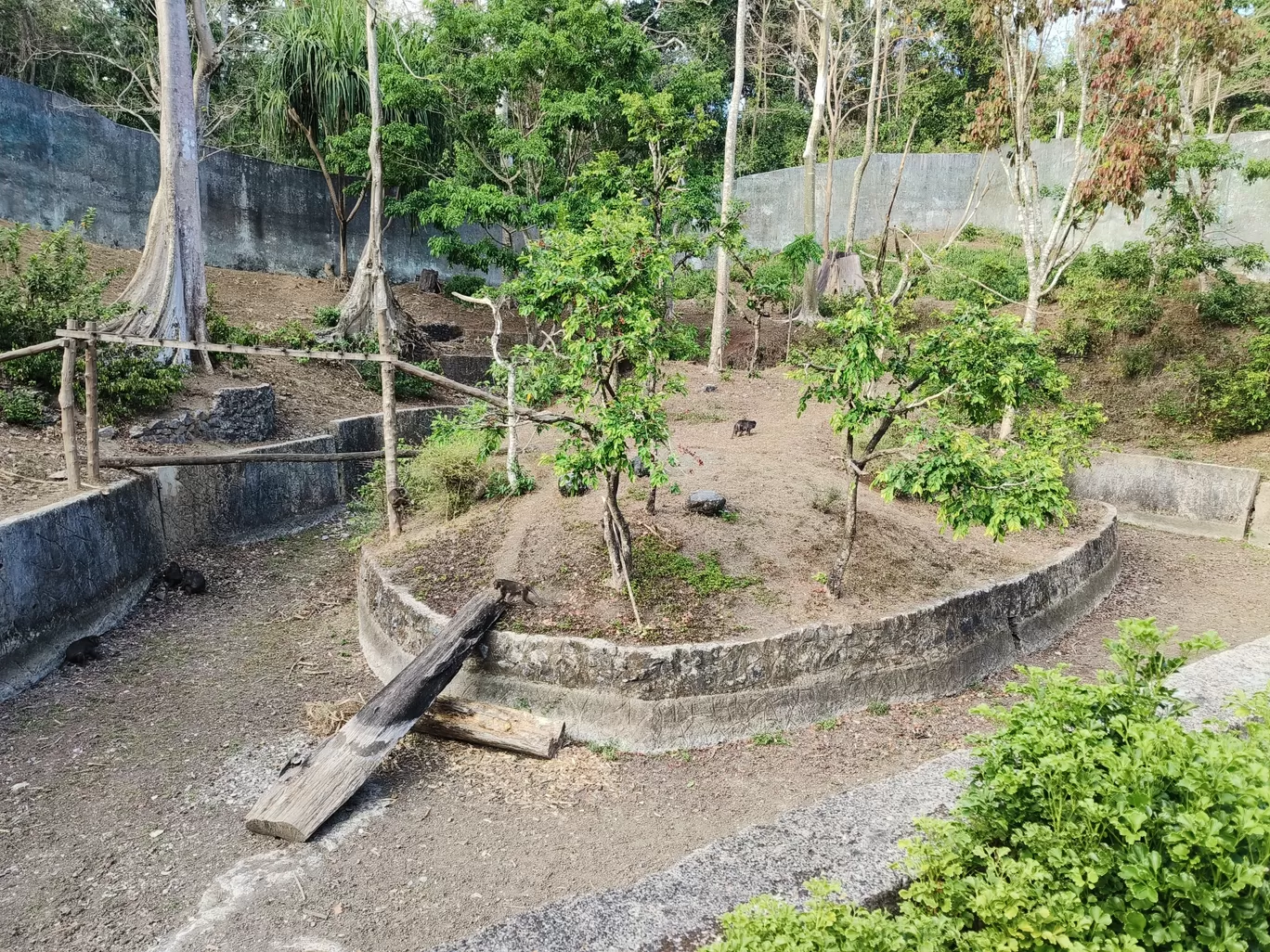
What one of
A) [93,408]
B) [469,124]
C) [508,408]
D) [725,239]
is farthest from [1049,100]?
[93,408]

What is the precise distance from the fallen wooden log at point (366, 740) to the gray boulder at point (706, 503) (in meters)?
2.11

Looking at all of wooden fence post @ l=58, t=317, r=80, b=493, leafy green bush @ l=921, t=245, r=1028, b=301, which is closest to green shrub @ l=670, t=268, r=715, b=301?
leafy green bush @ l=921, t=245, r=1028, b=301

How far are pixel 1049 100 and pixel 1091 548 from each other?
47.5ft

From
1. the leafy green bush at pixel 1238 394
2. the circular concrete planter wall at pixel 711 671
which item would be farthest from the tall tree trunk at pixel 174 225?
the leafy green bush at pixel 1238 394

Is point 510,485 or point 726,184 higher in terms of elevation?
point 726,184

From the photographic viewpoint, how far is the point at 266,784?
16.1 ft

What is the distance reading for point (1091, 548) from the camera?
819 cm

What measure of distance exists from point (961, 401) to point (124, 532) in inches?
274

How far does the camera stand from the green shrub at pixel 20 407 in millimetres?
Result: 8461

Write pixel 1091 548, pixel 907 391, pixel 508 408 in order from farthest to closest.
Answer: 1. pixel 1091 548
2. pixel 508 408
3. pixel 907 391

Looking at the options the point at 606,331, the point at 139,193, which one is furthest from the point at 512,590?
the point at 139,193

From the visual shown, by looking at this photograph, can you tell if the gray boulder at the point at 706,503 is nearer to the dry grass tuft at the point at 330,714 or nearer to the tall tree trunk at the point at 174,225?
the dry grass tuft at the point at 330,714

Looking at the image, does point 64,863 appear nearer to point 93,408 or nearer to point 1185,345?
point 93,408

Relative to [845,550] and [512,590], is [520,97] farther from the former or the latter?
[845,550]
